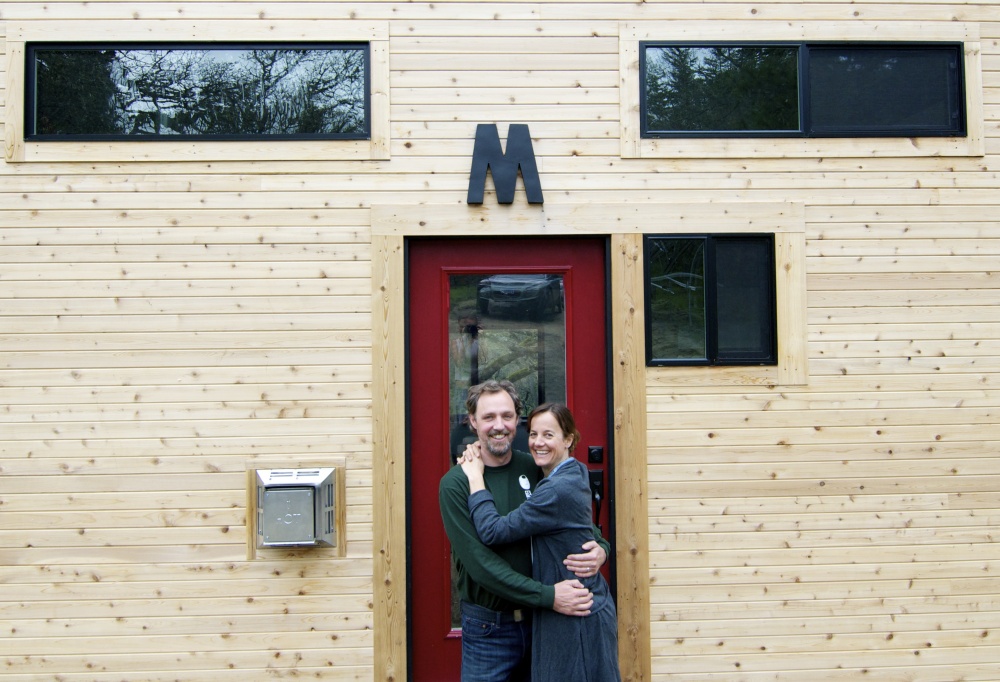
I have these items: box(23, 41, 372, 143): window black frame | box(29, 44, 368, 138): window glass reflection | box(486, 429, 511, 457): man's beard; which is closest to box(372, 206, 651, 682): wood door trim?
box(23, 41, 372, 143): window black frame

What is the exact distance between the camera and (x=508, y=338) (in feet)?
14.1

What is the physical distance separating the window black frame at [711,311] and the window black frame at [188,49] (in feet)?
5.24

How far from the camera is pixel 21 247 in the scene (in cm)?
411

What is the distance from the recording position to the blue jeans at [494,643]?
9.78 feet

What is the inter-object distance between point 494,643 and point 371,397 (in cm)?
152

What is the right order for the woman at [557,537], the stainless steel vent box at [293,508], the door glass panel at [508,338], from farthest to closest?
the door glass panel at [508,338], the stainless steel vent box at [293,508], the woman at [557,537]

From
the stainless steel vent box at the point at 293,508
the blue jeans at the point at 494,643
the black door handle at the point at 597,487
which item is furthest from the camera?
the black door handle at the point at 597,487

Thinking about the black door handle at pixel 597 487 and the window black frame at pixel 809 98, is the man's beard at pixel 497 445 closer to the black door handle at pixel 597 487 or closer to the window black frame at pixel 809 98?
the black door handle at pixel 597 487

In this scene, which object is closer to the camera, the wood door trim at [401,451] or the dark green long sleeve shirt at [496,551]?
the dark green long sleeve shirt at [496,551]

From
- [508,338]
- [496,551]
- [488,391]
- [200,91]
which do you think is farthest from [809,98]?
[200,91]

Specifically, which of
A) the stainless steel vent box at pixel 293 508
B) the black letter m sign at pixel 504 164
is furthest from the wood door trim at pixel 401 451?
the stainless steel vent box at pixel 293 508

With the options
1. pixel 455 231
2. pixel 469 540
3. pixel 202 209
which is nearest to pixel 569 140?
pixel 455 231

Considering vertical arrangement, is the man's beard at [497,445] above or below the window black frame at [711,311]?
below

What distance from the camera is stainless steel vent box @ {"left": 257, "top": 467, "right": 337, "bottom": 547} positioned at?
3965mm
